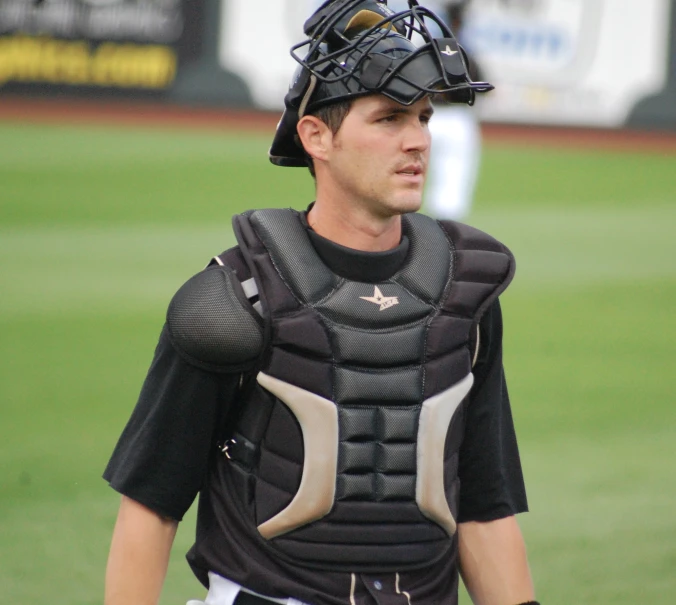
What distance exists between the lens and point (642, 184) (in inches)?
660

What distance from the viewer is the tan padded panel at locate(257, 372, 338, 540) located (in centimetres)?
243

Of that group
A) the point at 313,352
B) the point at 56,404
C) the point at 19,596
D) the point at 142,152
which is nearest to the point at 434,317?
the point at 313,352

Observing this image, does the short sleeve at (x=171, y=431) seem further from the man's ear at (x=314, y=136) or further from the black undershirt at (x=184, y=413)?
the man's ear at (x=314, y=136)

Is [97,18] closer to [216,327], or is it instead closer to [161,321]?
[161,321]

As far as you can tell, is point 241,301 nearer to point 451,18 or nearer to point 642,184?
point 451,18

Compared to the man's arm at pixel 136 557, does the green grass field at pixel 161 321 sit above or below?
below

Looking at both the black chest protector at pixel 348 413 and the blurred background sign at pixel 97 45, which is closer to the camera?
the black chest protector at pixel 348 413

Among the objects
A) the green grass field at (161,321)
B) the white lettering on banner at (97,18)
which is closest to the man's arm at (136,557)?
the green grass field at (161,321)

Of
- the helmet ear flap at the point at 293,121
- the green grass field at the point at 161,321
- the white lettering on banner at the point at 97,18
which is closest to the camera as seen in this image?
the helmet ear flap at the point at 293,121

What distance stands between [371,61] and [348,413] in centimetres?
68

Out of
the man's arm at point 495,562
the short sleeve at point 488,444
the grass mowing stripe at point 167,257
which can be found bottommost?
the grass mowing stripe at point 167,257

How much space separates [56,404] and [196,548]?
14.3ft

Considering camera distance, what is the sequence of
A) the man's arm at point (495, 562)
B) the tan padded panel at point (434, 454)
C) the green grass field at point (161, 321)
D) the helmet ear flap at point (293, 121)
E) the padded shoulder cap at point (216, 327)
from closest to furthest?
the padded shoulder cap at point (216, 327) < the tan padded panel at point (434, 454) < the helmet ear flap at point (293, 121) < the man's arm at point (495, 562) < the green grass field at point (161, 321)

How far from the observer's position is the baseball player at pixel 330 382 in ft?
8.00
